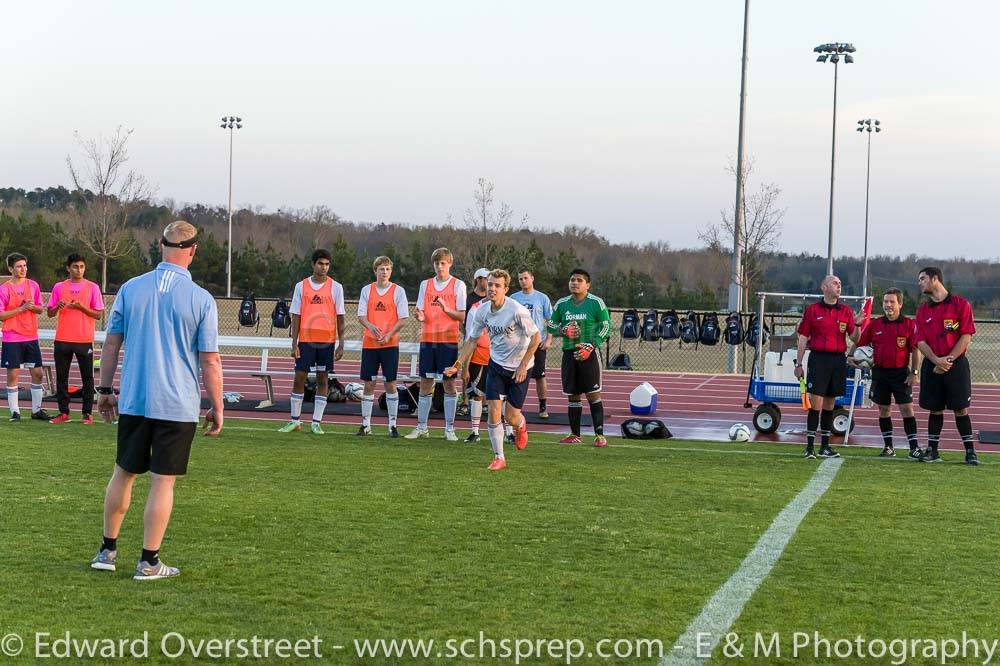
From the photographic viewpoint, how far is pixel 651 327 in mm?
27594

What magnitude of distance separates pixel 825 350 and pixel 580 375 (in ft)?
8.35

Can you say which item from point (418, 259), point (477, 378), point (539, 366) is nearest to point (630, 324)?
point (539, 366)

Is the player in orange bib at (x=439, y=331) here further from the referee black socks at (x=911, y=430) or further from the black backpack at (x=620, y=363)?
the black backpack at (x=620, y=363)

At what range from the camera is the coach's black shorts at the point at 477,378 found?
13023 mm

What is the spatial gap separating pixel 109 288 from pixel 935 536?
51.3 metres

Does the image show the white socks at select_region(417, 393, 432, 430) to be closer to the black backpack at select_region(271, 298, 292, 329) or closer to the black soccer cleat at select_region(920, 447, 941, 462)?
the black soccer cleat at select_region(920, 447, 941, 462)

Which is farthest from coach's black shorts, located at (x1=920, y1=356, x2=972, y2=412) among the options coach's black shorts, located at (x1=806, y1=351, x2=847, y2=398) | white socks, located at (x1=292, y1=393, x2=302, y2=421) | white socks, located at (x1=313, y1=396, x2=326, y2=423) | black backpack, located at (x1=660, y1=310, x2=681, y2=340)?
black backpack, located at (x1=660, y1=310, x2=681, y2=340)

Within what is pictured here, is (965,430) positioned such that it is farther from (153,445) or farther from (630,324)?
(630,324)

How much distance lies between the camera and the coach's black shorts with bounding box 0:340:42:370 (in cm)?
1316

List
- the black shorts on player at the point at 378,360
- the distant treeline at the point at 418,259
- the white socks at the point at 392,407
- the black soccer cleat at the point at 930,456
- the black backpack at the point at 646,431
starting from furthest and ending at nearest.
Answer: the distant treeline at the point at 418,259 < the black backpack at the point at 646,431 < the white socks at the point at 392,407 < the black shorts on player at the point at 378,360 < the black soccer cleat at the point at 930,456

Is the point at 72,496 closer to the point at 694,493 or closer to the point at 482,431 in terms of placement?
the point at 694,493

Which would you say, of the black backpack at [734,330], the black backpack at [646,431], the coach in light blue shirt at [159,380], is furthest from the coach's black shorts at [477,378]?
the black backpack at [734,330]

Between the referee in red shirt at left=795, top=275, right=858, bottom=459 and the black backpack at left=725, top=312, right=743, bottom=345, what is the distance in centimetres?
1338

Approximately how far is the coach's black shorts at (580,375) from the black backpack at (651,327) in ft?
48.6
